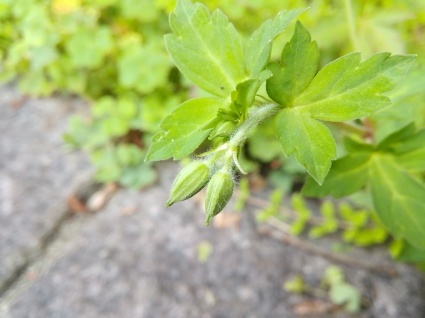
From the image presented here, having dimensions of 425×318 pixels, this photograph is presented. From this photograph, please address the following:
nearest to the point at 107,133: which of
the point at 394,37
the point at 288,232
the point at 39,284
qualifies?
the point at 39,284

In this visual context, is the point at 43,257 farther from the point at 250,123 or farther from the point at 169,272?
the point at 250,123

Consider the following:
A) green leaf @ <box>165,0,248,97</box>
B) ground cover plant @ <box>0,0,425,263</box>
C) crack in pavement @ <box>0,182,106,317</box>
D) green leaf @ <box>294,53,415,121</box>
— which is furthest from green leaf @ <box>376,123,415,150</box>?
crack in pavement @ <box>0,182,106,317</box>

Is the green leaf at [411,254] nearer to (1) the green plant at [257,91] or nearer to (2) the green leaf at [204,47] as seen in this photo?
(1) the green plant at [257,91]

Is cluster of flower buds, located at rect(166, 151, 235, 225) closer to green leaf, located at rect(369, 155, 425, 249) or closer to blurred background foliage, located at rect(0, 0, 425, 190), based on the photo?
green leaf, located at rect(369, 155, 425, 249)

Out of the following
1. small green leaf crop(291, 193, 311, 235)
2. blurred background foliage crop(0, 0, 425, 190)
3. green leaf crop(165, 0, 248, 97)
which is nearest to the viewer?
green leaf crop(165, 0, 248, 97)

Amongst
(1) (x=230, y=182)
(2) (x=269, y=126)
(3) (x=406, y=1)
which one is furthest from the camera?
(2) (x=269, y=126)

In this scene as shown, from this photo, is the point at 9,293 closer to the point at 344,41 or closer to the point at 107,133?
the point at 107,133
